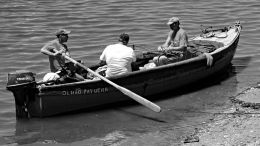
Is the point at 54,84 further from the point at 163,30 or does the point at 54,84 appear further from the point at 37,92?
the point at 163,30

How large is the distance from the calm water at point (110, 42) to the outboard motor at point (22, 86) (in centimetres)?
65

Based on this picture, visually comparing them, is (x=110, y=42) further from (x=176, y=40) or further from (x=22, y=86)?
(x=22, y=86)

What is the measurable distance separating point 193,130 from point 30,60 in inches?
287

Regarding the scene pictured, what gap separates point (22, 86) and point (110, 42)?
24.9 feet

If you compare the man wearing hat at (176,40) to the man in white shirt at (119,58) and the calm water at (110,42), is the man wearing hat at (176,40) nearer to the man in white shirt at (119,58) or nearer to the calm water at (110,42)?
the calm water at (110,42)

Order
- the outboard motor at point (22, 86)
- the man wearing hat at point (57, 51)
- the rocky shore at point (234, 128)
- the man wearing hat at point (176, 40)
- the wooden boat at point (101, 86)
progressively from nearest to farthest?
the rocky shore at point (234, 128) < the outboard motor at point (22, 86) < the wooden boat at point (101, 86) < the man wearing hat at point (57, 51) < the man wearing hat at point (176, 40)

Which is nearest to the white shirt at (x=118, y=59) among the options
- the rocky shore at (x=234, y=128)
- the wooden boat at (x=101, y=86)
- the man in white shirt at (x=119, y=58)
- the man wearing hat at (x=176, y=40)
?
the man in white shirt at (x=119, y=58)

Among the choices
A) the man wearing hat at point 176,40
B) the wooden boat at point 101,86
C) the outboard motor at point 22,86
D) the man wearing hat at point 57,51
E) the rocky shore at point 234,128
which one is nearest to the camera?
the rocky shore at point 234,128

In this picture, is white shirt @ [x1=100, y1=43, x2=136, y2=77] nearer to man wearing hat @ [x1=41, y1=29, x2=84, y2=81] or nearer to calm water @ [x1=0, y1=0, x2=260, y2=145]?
man wearing hat @ [x1=41, y1=29, x2=84, y2=81]

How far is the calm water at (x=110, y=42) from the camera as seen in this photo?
1070cm

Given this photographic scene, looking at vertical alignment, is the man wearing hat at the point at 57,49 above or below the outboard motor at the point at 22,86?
above

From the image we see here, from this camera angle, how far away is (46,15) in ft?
72.5

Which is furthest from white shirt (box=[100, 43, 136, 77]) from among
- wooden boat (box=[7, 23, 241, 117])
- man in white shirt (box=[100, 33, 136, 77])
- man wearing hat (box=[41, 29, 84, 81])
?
man wearing hat (box=[41, 29, 84, 81])

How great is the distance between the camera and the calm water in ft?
35.1
